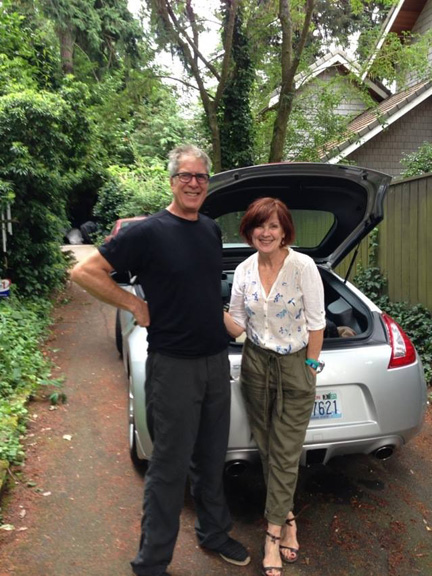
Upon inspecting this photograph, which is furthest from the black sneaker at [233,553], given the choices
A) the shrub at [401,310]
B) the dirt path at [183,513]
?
the shrub at [401,310]

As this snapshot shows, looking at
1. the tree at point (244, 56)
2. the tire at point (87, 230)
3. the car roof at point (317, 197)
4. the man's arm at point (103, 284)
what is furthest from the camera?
the tire at point (87, 230)

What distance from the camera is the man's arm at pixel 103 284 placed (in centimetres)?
211

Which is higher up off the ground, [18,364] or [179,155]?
[179,155]

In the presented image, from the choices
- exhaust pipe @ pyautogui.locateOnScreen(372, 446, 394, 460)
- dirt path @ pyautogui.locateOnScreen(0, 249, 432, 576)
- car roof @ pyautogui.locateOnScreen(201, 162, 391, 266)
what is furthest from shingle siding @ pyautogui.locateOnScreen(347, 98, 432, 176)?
exhaust pipe @ pyautogui.locateOnScreen(372, 446, 394, 460)

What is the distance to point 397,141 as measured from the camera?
40.0 feet

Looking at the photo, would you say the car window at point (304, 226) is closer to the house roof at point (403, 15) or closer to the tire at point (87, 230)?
the house roof at point (403, 15)

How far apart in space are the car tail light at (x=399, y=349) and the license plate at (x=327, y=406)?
393 mm

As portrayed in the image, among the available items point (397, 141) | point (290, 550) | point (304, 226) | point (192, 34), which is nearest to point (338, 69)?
point (397, 141)

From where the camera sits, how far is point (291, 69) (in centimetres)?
920

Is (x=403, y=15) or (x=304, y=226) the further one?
(x=403, y=15)

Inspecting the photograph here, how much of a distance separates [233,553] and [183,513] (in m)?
0.53

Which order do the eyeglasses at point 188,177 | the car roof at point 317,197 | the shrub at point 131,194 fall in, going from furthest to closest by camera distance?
the shrub at point 131,194 < the car roof at point 317,197 < the eyeglasses at point 188,177

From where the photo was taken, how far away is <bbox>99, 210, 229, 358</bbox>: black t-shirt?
83.1 inches

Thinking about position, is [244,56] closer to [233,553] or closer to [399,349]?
[399,349]
